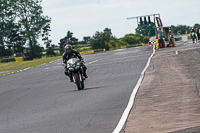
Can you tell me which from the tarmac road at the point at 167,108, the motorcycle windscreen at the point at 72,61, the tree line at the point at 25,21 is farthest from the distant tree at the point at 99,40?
the tarmac road at the point at 167,108

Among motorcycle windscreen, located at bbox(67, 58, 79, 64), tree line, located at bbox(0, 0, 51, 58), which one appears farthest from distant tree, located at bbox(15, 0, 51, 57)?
motorcycle windscreen, located at bbox(67, 58, 79, 64)

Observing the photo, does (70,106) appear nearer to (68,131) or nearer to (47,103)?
(47,103)

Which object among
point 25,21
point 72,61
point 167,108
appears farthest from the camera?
point 25,21

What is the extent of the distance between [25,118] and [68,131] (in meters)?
2.26

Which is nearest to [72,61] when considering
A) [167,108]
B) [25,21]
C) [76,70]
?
[76,70]

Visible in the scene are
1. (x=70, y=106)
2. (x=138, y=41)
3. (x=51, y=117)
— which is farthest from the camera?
(x=138, y=41)

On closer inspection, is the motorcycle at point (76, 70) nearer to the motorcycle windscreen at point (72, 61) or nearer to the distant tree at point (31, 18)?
the motorcycle windscreen at point (72, 61)

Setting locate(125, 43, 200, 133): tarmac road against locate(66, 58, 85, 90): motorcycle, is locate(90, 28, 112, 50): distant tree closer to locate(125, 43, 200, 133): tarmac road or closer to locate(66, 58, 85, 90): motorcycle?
locate(66, 58, 85, 90): motorcycle

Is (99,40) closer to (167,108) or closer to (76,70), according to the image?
(76,70)

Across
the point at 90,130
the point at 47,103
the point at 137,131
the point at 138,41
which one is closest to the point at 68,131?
the point at 90,130

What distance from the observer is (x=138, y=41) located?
5719 inches

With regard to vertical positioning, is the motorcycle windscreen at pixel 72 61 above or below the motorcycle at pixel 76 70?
above

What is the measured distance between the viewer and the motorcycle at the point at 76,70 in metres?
14.3

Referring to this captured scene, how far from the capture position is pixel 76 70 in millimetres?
14375
